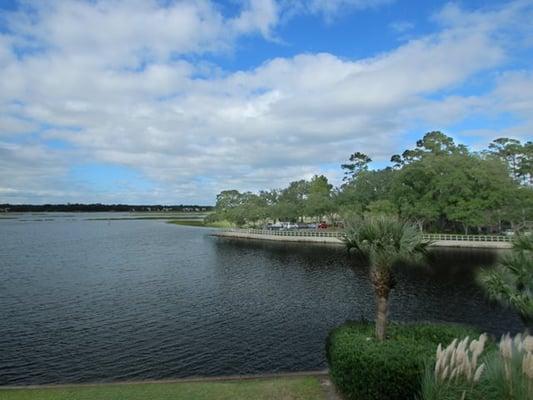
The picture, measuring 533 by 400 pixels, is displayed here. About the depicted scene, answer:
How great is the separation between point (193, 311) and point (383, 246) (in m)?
18.5

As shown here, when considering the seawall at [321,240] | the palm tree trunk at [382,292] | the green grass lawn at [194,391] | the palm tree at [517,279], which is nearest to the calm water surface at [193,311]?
the green grass lawn at [194,391]

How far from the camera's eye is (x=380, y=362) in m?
9.68

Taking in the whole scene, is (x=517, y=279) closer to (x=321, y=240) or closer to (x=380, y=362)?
(x=380, y=362)

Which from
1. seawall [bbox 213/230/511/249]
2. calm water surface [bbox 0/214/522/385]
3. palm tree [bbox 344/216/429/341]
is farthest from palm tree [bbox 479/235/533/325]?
seawall [bbox 213/230/511/249]

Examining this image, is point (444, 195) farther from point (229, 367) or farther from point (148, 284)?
point (229, 367)

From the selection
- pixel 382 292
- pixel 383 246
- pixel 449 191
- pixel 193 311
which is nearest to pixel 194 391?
pixel 382 292

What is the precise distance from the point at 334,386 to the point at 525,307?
579cm

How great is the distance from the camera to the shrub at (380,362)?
376 inches

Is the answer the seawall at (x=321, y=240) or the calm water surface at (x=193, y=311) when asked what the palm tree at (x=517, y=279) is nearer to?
the calm water surface at (x=193, y=311)

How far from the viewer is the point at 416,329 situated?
12.3 metres

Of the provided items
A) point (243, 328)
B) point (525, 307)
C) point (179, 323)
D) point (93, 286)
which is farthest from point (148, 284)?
point (525, 307)

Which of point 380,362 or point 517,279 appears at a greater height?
point 517,279

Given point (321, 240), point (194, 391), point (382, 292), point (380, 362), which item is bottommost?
point (194, 391)

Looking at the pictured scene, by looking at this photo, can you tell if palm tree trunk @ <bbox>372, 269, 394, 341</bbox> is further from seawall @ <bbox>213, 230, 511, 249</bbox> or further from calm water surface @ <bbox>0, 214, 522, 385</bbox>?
seawall @ <bbox>213, 230, 511, 249</bbox>
